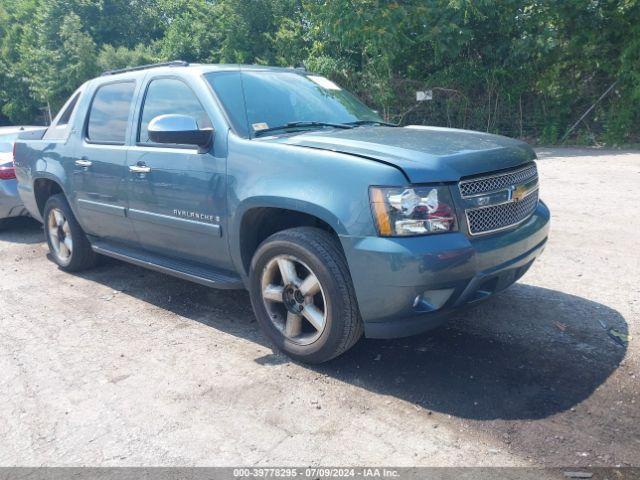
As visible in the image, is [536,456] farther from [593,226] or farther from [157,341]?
[593,226]

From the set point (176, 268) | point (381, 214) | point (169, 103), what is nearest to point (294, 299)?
point (381, 214)

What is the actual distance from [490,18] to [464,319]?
13.3 meters

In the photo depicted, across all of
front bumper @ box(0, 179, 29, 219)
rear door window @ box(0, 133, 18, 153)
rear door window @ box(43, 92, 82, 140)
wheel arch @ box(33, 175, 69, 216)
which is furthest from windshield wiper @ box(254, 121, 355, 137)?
rear door window @ box(0, 133, 18, 153)

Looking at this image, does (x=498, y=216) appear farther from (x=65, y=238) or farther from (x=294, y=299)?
(x=65, y=238)

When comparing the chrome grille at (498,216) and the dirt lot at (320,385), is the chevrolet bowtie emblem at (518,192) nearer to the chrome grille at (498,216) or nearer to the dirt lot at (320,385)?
the chrome grille at (498,216)

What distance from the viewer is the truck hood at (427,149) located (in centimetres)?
324

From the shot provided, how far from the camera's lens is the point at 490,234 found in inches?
134

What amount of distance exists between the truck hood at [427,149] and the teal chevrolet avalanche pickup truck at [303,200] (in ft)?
0.04

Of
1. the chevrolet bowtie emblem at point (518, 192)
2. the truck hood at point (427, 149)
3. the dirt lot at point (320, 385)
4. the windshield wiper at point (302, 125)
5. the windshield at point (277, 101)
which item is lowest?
the dirt lot at point (320, 385)

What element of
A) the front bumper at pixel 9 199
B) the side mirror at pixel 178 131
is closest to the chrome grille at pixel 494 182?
the side mirror at pixel 178 131

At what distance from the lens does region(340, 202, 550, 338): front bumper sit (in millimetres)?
3113

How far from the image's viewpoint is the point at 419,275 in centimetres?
310

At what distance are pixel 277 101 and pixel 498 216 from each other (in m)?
1.90

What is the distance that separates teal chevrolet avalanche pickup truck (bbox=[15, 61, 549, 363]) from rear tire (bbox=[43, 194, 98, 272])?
19.2 inches
